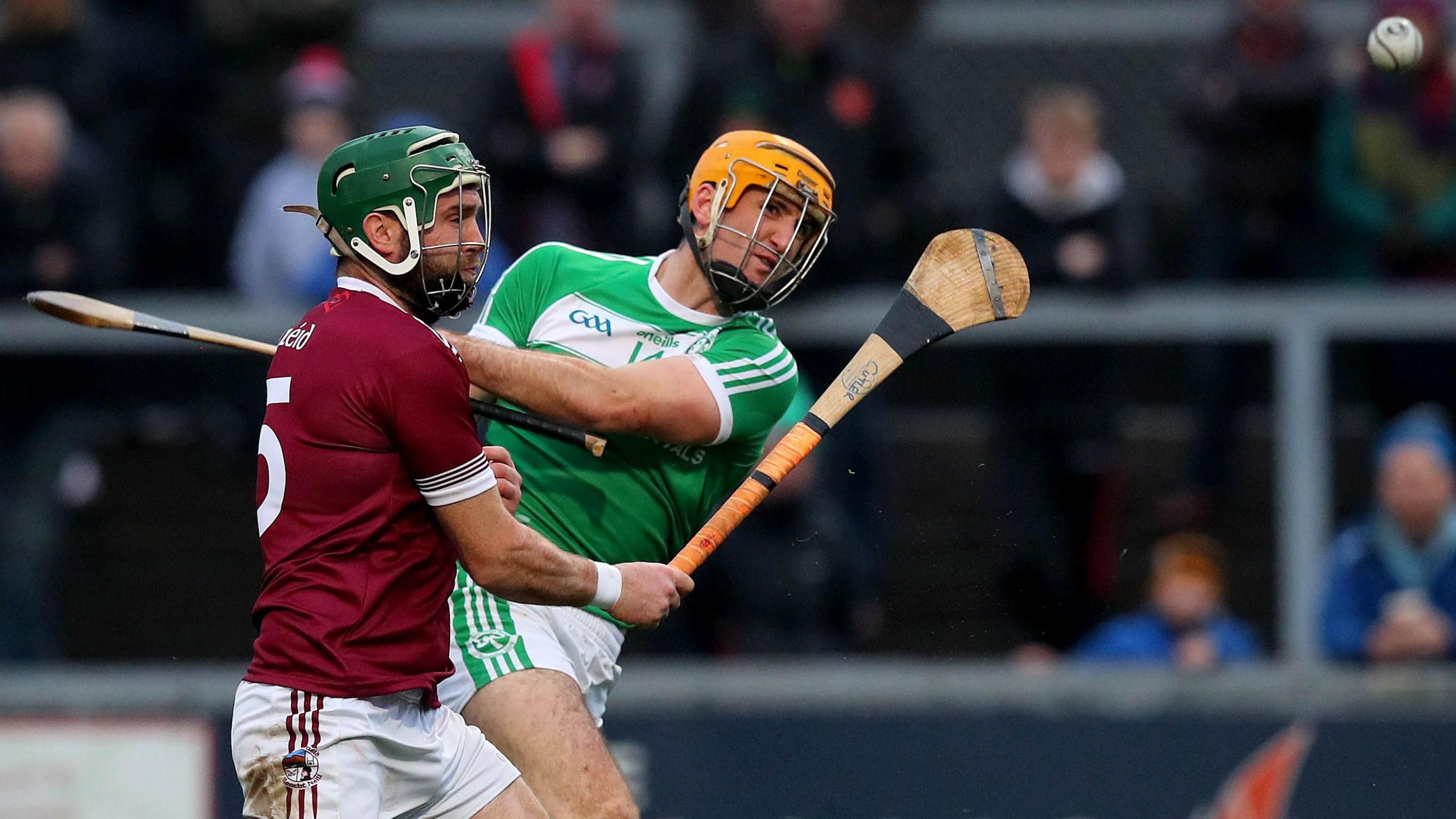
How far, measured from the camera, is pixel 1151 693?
7172 mm

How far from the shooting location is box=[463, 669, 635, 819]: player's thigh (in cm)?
457

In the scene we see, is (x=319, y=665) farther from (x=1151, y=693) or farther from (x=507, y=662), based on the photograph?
(x=1151, y=693)

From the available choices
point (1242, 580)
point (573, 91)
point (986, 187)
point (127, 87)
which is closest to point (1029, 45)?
point (986, 187)

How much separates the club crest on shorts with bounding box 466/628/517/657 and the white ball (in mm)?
2760

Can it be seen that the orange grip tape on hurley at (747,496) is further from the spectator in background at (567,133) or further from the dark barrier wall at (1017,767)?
the spectator in background at (567,133)

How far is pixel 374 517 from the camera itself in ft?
13.3

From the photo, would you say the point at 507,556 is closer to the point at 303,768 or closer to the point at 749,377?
the point at 303,768

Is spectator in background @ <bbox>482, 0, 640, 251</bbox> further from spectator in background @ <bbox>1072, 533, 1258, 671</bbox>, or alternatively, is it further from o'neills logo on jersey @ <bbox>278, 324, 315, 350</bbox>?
o'neills logo on jersey @ <bbox>278, 324, 315, 350</bbox>

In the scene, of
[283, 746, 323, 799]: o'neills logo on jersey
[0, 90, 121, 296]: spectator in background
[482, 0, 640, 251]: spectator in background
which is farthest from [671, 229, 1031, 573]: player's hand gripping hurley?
[0, 90, 121, 296]: spectator in background

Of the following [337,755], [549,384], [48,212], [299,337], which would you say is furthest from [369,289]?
[48,212]

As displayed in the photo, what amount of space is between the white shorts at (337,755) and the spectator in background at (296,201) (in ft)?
12.3

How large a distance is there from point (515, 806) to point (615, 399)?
940 millimetres

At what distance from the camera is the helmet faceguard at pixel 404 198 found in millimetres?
4195

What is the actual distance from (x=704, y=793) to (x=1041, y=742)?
1.20 metres
